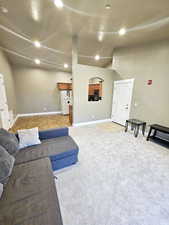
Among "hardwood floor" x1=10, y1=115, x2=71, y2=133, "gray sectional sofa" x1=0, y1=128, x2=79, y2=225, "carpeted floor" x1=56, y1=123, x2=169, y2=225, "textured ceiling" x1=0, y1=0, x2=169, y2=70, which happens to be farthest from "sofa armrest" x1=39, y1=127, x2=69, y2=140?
"textured ceiling" x1=0, y1=0, x2=169, y2=70

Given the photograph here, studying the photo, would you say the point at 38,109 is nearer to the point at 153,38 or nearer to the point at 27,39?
the point at 27,39

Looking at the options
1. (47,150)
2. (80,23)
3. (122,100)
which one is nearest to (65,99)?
(122,100)

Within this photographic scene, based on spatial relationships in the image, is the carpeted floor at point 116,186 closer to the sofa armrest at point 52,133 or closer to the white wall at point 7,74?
the sofa armrest at point 52,133

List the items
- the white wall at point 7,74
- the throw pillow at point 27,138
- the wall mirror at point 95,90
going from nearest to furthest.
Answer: the throw pillow at point 27,138, the white wall at point 7,74, the wall mirror at point 95,90

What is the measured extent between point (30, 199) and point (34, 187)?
13 centimetres

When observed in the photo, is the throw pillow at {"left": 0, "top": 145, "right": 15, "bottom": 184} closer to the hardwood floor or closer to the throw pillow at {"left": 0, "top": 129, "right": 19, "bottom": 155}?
the throw pillow at {"left": 0, "top": 129, "right": 19, "bottom": 155}

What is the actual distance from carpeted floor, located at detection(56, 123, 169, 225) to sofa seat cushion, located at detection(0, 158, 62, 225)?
47cm

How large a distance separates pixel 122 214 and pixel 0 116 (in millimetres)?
4061

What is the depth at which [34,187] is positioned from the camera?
45.2 inches

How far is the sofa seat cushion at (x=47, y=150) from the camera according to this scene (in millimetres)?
1706

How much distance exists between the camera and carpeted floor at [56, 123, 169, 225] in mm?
1243

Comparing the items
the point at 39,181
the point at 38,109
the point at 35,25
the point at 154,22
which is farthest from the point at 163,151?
the point at 38,109

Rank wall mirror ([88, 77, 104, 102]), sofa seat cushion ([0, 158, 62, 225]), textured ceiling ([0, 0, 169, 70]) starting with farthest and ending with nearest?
wall mirror ([88, 77, 104, 102]) → textured ceiling ([0, 0, 169, 70]) → sofa seat cushion ([0, 158, 62, 225])

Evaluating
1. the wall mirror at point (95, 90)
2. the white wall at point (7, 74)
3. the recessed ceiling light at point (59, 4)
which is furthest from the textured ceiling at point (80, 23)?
the wall mirror at point (95, 90)
